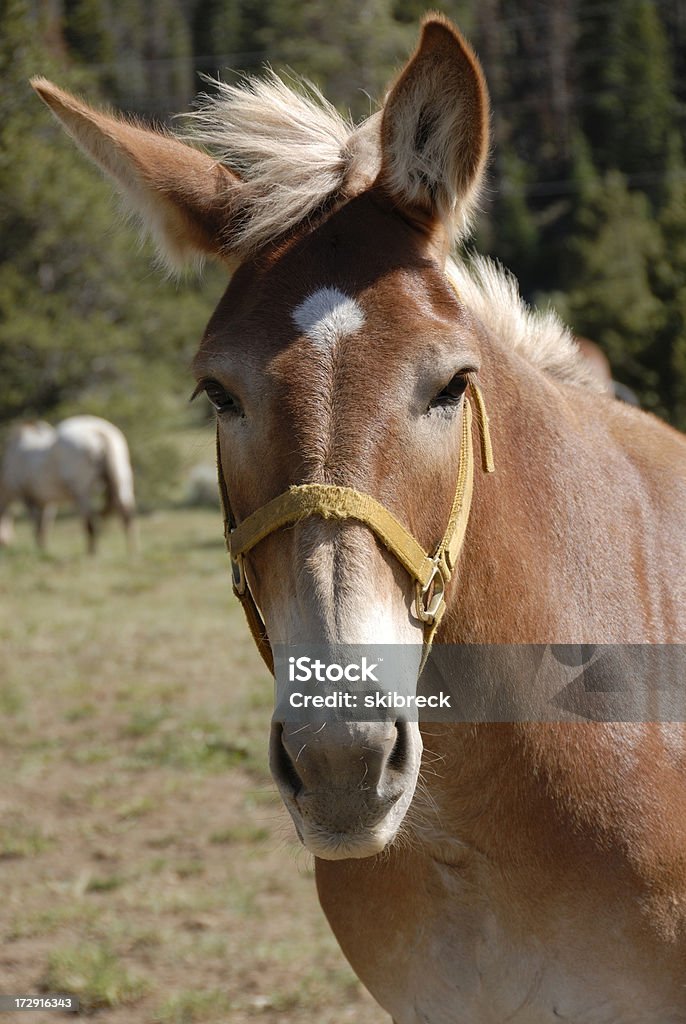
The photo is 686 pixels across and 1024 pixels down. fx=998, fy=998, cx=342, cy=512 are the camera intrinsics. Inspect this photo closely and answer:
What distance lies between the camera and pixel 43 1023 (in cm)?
354

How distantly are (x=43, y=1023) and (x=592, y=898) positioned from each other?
249 cm

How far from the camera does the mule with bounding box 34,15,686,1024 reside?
1607 mm

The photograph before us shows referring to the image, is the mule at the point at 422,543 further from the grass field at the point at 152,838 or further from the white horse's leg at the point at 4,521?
the white horse's leg at the point at 4,521

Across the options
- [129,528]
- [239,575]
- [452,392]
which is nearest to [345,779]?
[239,575]

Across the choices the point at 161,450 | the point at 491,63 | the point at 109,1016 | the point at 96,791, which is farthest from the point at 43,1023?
the point at 491,63

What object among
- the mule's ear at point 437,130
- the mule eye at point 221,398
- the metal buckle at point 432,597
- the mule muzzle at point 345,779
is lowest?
the mule muzzle at point 345,779

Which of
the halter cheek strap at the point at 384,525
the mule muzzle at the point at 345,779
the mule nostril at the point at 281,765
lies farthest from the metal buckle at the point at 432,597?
the mule nostril at the point at 281,765

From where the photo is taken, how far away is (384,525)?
162cm

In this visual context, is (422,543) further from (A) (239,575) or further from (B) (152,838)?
(B) (152,838)

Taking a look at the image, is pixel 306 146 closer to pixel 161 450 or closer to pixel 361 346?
pixel 361 346

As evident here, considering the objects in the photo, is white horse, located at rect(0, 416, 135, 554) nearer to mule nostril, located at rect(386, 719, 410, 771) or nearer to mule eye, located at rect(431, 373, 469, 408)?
mule eye, located at rect(431, 373, 469, 408)

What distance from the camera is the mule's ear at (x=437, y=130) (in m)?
1.77

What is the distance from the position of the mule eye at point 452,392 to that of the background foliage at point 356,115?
0.63 m

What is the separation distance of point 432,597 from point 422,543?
→ 10 cm
